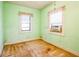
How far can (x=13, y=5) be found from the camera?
168 inches

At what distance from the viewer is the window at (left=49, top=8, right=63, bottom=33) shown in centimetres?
351

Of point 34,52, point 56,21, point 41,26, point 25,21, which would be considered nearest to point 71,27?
point 56,21

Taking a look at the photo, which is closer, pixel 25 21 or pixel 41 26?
pixel 25 21

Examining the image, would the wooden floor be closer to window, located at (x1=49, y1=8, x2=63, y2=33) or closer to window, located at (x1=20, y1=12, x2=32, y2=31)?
window, located at (x1=49, y1=8, x2=63, y2=33)

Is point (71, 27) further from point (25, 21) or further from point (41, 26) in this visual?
point (25, 21)

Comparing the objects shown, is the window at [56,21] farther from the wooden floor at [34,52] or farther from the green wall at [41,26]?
the wooden floor at [34,52]

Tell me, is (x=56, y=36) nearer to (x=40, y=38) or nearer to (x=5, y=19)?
(x=40, y=38)

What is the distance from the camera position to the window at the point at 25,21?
4780 millimetres

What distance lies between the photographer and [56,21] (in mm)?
3896

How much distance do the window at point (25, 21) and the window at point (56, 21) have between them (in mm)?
1494

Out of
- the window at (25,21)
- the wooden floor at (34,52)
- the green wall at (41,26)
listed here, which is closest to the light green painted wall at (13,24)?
the green wall at (41,26)

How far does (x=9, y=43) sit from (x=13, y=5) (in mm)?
2067

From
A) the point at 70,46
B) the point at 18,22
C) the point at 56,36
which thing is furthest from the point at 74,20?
the point at 18,22

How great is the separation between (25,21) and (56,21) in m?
2.05
